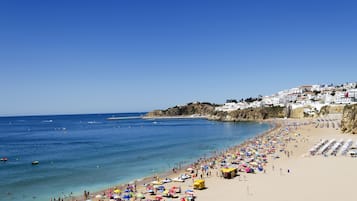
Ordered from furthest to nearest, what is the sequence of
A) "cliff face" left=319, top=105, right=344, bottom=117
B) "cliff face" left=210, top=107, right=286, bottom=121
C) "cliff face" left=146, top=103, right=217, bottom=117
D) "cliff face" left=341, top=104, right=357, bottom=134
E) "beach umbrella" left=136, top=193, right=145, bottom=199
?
"cliff face" left=146, top=103, right=217, bottom=117, "cliff face" left=210, top=107, right=286, bottom=121, "cliff face" left=319, top=105, right=344, bottom=117, "cliff face" left=341, top=104, right=357, bottom=134, "beach umbrella" left=136, top=193, right=145, bottom=199

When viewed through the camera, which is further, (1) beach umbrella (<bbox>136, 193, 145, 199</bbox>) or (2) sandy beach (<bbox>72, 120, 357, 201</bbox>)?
(1) beach umbrella (<bbox>136, 193, 145, 199</bbox>)

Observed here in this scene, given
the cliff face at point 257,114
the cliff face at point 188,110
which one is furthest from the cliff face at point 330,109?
the cliff face at point 188,110

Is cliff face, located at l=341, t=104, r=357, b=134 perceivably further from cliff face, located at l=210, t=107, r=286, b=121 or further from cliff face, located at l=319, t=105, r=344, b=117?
cliff face, located at l=210, t=107, r=286, b=121

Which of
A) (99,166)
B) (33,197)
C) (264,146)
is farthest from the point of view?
(264,146)

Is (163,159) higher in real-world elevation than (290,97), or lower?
lower

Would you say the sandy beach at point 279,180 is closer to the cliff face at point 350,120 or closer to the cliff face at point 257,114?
the cliff face at point 350,120

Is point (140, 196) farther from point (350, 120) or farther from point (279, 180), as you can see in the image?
point (350, 120)

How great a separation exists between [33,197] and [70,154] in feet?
71.2

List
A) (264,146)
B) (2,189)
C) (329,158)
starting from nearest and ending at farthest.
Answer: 1. (2,189)
2. (329,158)
3. (264,146)

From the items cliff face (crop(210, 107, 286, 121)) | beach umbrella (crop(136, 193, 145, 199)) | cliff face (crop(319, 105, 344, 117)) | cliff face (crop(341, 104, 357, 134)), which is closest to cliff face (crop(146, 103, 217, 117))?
cliff face (crop(210, 107, 286, 121))

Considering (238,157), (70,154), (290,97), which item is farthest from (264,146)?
(290,97)

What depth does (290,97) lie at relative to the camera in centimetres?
13788

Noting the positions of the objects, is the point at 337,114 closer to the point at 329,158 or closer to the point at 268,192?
the point at 329,158

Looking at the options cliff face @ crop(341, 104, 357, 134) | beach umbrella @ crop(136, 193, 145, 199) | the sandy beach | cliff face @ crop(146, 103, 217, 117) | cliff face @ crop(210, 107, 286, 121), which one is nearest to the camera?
the sandy beach
